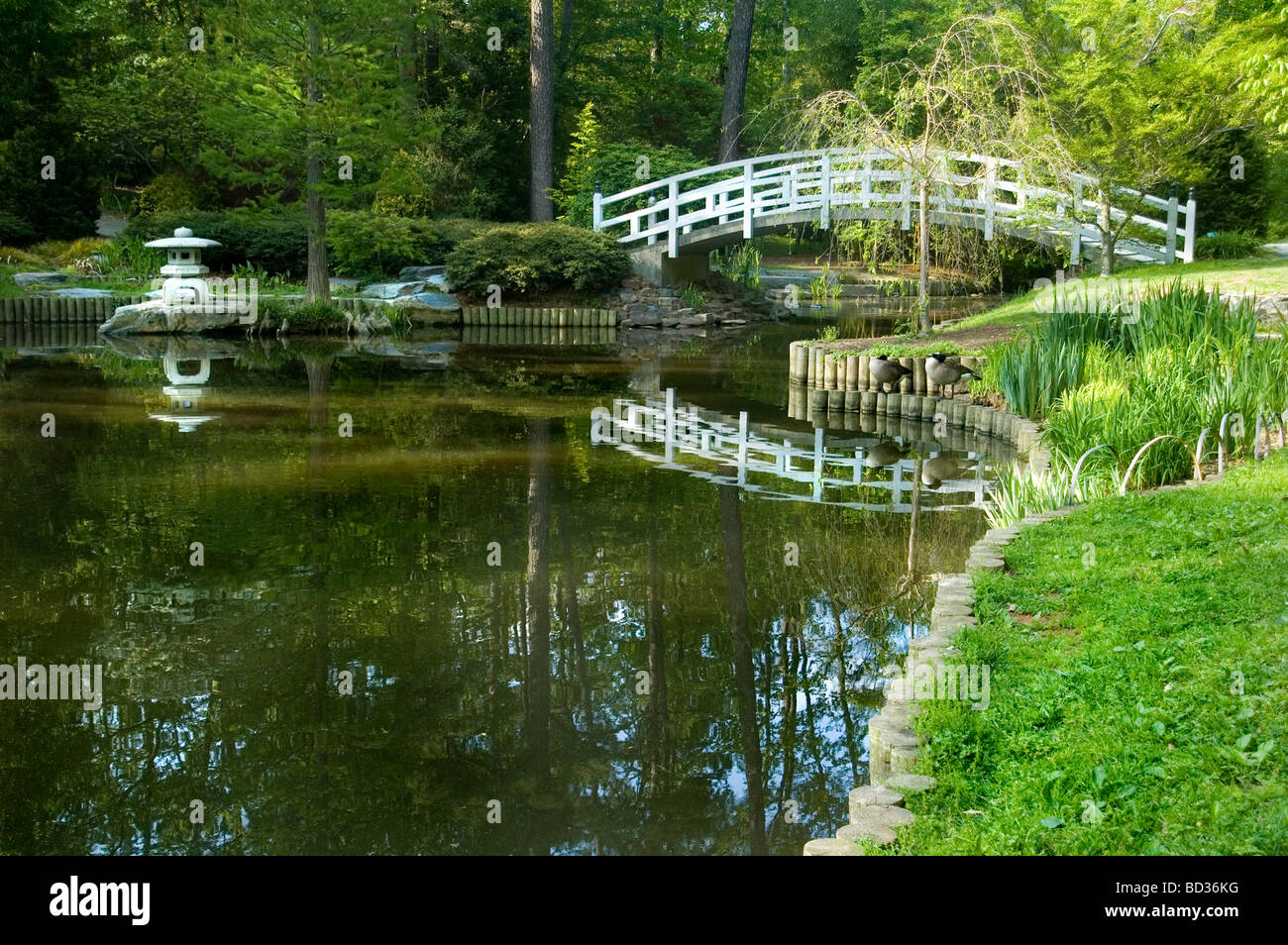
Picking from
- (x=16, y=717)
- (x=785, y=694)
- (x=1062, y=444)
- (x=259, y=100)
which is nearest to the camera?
(x=16, y=717)

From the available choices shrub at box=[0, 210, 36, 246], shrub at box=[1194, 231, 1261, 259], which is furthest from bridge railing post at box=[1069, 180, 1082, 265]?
shrub at box=[0, 210, 36, 246]

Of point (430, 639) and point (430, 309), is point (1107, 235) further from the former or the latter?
point (430, 639)

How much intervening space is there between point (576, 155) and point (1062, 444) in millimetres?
21814

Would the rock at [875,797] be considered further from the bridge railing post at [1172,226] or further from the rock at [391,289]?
the rock at [391,289]

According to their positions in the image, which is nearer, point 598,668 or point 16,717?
point 16,717

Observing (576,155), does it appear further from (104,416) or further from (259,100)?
(104,416)

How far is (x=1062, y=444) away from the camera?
29.8ft

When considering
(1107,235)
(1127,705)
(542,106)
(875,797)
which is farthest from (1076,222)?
(875,797)

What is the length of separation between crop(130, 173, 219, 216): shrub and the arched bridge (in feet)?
28.0

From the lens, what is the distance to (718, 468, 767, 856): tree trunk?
4824mm

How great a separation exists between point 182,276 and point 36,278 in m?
3.47

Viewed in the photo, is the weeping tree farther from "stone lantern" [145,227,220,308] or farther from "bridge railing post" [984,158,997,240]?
"stone lantern" [145,227,220,308]

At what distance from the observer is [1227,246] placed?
20.7 meters
